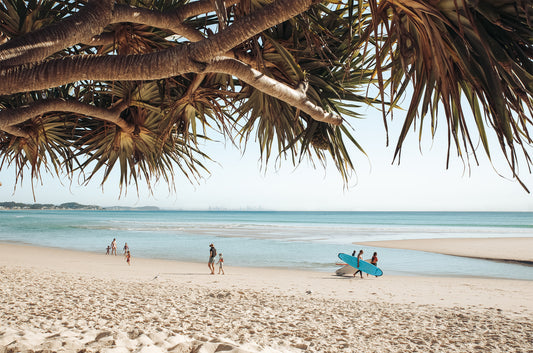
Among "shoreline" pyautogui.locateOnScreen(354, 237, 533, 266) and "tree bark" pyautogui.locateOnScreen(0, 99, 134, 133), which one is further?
"shoreline" pyautogui.locateOnScreen(354, 237, 533, 266)

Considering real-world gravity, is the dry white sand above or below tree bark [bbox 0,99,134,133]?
below

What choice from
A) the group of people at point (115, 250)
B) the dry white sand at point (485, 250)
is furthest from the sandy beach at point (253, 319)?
the dry white sand at point (485, 250)

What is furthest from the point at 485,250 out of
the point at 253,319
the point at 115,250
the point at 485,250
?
the point at 253,319

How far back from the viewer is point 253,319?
4422 mm

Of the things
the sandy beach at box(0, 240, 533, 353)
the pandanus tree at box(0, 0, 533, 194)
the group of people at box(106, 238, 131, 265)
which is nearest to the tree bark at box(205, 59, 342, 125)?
the pandanus tree at box(0, 0, 533, 194)

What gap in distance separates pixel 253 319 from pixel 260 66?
10.6 ft

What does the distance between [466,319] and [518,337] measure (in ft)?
2.58

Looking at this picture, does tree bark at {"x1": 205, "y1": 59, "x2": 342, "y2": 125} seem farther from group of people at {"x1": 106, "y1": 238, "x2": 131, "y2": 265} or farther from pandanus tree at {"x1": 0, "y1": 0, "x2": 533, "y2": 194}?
group of people at {"x1": 106, "y1": 238, "x2": 131, "y2": 265}

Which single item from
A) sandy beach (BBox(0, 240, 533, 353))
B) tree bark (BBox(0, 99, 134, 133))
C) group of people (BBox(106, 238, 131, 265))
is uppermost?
tree bark (BBox(0, 99, 134, 133))

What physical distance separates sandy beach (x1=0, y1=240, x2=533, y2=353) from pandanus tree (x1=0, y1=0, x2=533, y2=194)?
1.29m

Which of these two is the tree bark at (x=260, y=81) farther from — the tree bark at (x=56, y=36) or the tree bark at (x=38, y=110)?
the tree bark at (x=38, y=110)

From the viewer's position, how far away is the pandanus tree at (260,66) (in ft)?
3.94

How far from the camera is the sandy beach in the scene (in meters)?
2.45

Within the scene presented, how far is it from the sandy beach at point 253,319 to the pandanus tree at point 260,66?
1293 mm
